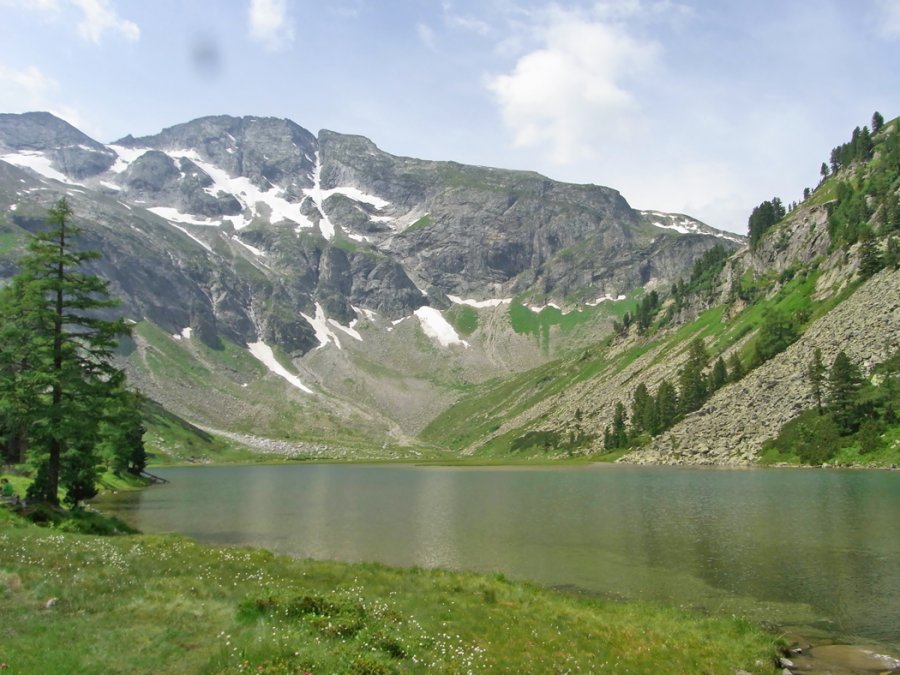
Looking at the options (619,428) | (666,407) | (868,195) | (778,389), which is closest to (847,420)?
(778,389)

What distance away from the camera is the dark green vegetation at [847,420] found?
297 feet

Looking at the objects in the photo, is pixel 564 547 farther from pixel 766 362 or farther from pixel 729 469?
pixel 766 362

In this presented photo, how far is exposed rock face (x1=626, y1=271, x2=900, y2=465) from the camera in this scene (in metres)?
108

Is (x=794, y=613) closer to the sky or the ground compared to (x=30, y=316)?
closer to the ground

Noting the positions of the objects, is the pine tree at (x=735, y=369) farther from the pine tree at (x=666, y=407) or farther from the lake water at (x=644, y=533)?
the lake water at (x=644, y=533)

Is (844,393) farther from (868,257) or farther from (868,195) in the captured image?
(868,195)

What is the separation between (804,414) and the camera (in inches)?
4264

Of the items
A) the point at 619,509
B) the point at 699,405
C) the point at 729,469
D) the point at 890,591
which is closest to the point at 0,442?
the point at 619,509

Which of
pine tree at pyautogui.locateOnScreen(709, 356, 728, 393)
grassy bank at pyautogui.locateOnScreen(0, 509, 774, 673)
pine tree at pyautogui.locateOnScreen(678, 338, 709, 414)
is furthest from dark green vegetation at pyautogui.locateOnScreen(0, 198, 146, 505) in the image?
pine tree at pyautogui.locateOnScreen(709, 356, 728, 393)

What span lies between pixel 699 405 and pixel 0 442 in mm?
130832

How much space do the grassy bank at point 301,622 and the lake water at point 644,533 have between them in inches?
239

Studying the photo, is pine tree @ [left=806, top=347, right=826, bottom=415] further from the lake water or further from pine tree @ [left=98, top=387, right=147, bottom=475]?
pine tree @ [left=98, top=387, right=147, bottom=475]

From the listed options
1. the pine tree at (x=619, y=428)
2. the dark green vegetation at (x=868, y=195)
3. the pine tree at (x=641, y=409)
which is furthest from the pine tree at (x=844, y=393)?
the pine tree at (x=619, y=428)

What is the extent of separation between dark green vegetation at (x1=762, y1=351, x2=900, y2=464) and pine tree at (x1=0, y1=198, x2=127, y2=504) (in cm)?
9791
